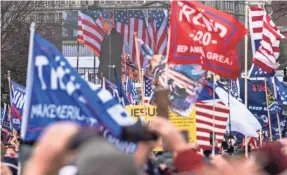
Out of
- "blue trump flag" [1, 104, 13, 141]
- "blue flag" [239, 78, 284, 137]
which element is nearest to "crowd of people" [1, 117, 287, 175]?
"blue flag" [239, 78, 284, 137]

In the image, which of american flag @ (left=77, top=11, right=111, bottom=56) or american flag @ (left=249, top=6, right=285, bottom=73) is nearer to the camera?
american flag @ (left=249, top=6, right=285, bottom=73)

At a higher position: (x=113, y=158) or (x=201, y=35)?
(x=201, y=35)

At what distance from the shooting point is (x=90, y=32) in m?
26.2

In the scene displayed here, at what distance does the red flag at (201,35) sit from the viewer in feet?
31.4

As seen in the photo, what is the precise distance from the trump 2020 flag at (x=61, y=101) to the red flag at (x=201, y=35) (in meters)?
3.96

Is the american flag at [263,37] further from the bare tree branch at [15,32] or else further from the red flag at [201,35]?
the bare tree branch at [15,32]

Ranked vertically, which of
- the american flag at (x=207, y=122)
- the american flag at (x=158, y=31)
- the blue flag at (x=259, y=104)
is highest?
the american flag at (x=158, y=31)

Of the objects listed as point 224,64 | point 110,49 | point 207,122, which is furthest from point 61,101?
point 110,49

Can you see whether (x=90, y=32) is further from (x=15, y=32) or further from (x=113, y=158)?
(x=113, y=158)

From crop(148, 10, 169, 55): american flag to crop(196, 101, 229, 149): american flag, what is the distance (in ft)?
46.8

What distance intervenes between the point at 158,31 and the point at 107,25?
76.8 inches

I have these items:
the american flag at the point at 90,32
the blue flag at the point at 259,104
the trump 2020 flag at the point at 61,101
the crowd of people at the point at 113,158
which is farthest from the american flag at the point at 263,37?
the american flag at the point at 90,32

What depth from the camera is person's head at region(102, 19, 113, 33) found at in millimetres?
28194

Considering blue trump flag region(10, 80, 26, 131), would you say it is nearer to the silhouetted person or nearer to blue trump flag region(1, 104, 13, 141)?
blue trump flag region(1, 104, 13, 141)
